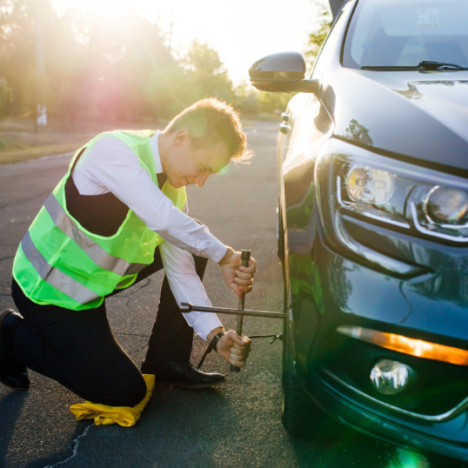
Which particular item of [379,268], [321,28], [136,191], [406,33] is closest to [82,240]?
[136,191]

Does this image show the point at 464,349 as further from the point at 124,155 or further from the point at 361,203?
the point at 124,155

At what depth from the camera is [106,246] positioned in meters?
2.07

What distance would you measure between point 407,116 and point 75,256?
1.32 m

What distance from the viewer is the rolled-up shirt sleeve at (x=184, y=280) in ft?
7.58

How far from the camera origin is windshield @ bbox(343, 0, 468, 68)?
230 cm

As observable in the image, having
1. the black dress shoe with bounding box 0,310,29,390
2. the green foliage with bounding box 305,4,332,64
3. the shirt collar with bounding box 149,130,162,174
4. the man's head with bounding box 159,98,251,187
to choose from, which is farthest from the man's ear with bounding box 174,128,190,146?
the green foliage with bounding box 305,4,332,64

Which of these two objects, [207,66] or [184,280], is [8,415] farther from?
[207,66]

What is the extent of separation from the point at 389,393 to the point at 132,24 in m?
40.3

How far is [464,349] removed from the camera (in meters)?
1.21

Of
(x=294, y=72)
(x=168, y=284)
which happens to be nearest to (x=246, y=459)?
(x=168, y=284)

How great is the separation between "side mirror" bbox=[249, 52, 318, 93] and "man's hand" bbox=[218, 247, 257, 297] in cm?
76

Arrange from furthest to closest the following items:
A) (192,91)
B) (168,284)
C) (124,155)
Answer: (192,91) < (168,284) < (124,155)

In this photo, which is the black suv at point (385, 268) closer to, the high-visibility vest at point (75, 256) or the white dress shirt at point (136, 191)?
the white dress shirt at point (136, 191)

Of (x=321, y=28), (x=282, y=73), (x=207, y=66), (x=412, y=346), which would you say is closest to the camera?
(x=412, y=346)
